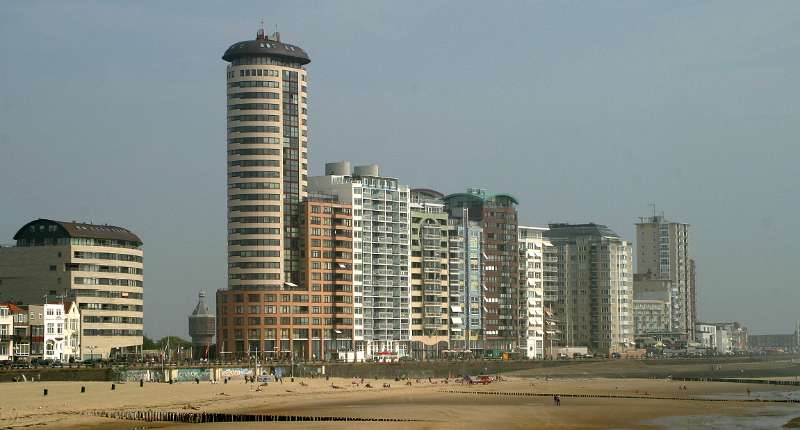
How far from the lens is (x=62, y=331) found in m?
185

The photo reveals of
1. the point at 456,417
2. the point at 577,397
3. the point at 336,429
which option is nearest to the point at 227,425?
the point at 336,429

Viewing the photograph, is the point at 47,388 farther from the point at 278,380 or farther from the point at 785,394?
the point at 785,394

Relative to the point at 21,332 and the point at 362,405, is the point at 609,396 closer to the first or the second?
the point at 362,405

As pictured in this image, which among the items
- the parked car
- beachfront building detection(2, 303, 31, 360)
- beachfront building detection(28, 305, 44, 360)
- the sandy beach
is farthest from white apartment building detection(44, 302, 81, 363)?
the sandy beach

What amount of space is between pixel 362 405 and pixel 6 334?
191ft

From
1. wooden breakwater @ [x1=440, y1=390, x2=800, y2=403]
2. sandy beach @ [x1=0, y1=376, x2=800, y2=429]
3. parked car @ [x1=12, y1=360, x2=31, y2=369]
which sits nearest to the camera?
sandy beach @ [x1=0, y1=376, x2=800, y2=429]

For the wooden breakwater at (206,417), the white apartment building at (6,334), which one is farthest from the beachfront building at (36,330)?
the wooden breakwater at (206,417)

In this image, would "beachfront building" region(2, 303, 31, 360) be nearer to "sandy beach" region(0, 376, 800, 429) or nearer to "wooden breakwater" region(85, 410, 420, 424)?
"sandy beach" region(0, 376, 800, 429)

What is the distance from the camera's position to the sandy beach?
11144 cm

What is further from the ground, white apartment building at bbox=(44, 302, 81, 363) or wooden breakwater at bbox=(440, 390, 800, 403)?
white apartment building at bbox=(44, 302, 81, 363)

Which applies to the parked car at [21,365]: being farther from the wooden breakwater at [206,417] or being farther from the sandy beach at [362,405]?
the wooden breakwater at [206,417]

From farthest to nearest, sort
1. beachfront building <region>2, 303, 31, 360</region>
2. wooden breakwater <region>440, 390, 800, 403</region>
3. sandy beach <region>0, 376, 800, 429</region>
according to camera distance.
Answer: beachfront building <region>2, 303, 31, 360</region> → wooden breakwater <region>440, 390, 800, 403</region> → sandy beach <region>0, 376, 800, 429</region>

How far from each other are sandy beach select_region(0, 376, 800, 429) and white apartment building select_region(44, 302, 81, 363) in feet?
100

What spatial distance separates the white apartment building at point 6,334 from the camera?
16788cm
